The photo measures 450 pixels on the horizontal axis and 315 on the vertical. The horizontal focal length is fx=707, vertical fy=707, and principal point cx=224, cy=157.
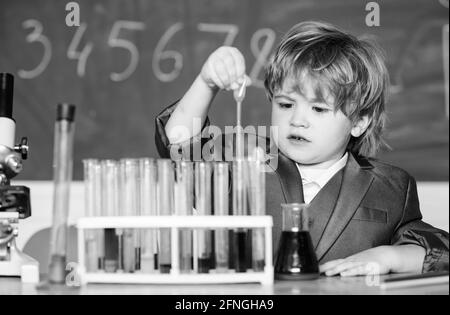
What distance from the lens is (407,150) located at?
2.01m

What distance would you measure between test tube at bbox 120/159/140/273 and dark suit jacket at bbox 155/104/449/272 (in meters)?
0.25

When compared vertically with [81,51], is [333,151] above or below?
below

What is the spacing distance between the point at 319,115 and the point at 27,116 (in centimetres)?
102

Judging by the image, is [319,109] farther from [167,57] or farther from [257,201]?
[167,57]

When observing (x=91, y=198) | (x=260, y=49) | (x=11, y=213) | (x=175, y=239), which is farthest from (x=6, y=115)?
(x=260, y=49)

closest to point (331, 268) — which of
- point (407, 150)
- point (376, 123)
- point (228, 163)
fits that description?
point (228, 163)

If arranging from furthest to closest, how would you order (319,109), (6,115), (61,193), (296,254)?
(319,109)
(6,115)
(296,254)
(61,193)

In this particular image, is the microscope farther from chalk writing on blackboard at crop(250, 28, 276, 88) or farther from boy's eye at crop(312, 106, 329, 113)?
chalk writing on blackboard at crop(250, 28, 276, 88)

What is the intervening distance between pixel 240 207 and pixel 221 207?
27 mm

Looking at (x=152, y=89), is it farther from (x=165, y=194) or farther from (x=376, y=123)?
(x=165, y=194)

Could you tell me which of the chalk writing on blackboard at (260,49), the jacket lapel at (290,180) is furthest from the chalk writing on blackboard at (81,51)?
the jacket lapel at (290,180)

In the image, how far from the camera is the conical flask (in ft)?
3.30

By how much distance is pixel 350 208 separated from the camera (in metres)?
1.28

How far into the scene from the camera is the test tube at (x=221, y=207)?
0.97 m
